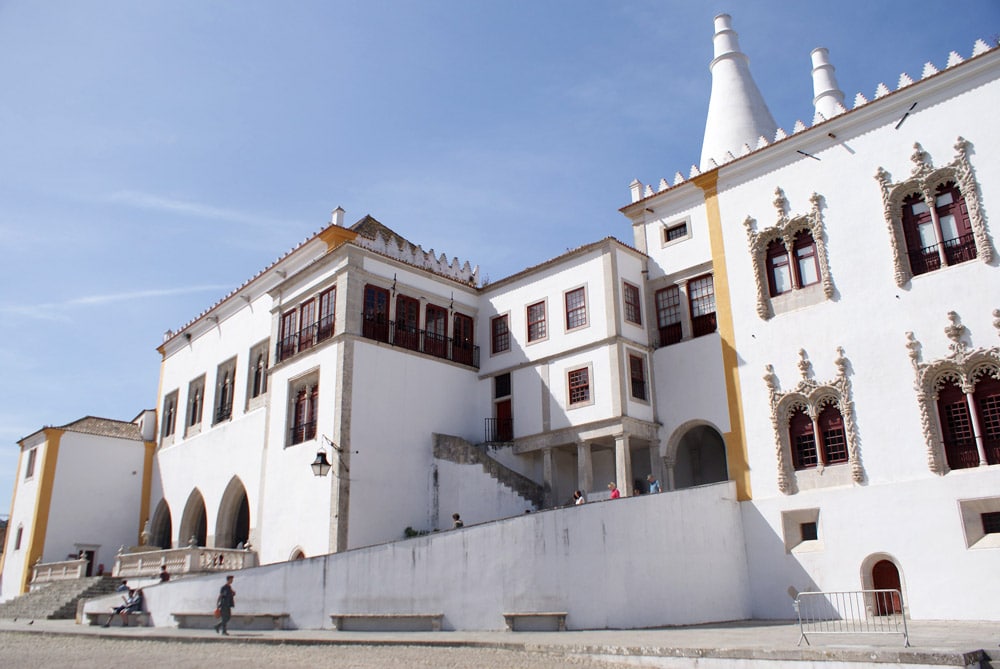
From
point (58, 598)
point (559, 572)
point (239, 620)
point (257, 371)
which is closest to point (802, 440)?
point (559, 572)

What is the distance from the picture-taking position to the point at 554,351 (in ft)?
76.1

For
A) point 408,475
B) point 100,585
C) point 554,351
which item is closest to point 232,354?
point 100,585

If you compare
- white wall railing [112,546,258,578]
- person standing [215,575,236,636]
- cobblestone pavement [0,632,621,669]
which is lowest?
cobblestone pavement [0,632,621,669]

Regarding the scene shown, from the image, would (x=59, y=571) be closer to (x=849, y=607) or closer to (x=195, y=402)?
(x=195, y=402)

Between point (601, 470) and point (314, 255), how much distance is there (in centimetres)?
1137

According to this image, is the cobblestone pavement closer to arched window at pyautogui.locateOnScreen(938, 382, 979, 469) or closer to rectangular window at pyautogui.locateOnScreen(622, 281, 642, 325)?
arched window at pyautogui.locateOnScreen(938, 382, 979, 469)

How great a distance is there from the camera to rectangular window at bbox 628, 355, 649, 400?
21734 millimetres

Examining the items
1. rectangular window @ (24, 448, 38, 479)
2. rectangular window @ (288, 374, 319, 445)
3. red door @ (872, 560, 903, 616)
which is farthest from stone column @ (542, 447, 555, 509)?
rectangular window @ (24, 448, 38, 479)

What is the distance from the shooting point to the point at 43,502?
101ft

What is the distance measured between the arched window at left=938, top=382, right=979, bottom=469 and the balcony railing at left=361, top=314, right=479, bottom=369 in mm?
13037

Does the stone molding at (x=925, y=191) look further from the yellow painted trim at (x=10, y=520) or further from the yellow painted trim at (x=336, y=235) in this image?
the yellow painted trim at (x=10, y=520)

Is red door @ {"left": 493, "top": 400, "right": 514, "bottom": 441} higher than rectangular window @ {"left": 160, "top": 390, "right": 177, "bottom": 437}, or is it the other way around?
rectangular window @ {"left": 160, "top": 390, "right": 177, "bottom": 437}

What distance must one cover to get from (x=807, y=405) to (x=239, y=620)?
14.0 meters

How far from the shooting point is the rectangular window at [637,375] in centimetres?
2173
